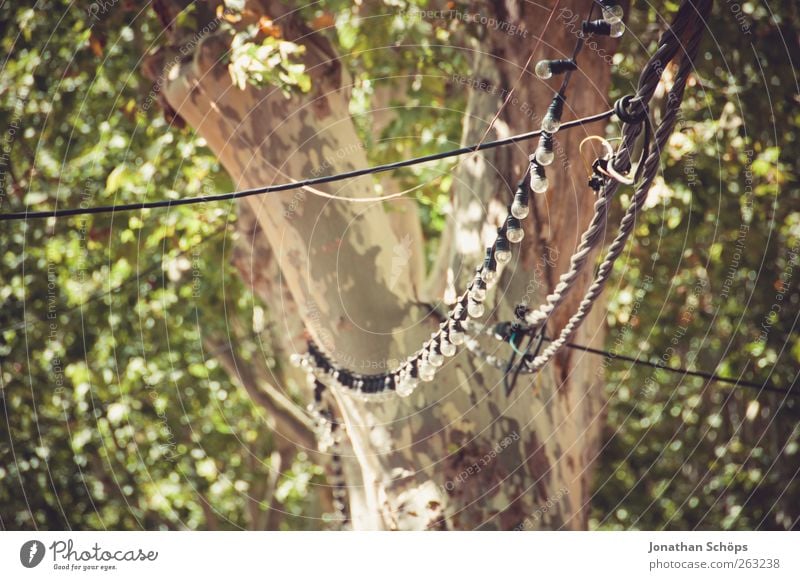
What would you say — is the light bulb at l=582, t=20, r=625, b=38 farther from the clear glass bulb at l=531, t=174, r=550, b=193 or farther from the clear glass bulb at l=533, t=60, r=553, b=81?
the clear glass bulb at l=531, t=174, r=550, b=193

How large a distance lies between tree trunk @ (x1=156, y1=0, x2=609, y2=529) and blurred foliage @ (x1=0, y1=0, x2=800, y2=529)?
0.10 m

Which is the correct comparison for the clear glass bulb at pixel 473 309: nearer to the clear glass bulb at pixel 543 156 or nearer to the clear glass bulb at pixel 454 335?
the clear glass bulb at pixel 454 335

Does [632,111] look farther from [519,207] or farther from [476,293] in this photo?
[476,293]

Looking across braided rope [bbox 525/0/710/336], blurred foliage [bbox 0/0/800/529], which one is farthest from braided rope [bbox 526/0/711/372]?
blurred foliage [bbox 0/0/800/529]

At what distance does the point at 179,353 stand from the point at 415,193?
1.13m

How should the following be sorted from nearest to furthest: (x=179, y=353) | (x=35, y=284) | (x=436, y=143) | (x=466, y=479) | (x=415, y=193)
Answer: (x=466, y=479)
(x=415, y=193)
(x=436, y=143)
(x=35, y=284)
(x=179, y=353)

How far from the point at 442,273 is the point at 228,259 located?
100cm

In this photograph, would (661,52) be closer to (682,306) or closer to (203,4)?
(203,4)

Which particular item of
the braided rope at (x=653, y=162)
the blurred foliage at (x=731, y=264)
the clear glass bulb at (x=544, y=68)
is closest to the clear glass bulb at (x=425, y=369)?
the braided rope at (x=653, y=162)

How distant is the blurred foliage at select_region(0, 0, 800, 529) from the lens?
170 centimetres

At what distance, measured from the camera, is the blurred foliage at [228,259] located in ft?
5.59

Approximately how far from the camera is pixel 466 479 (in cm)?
137
